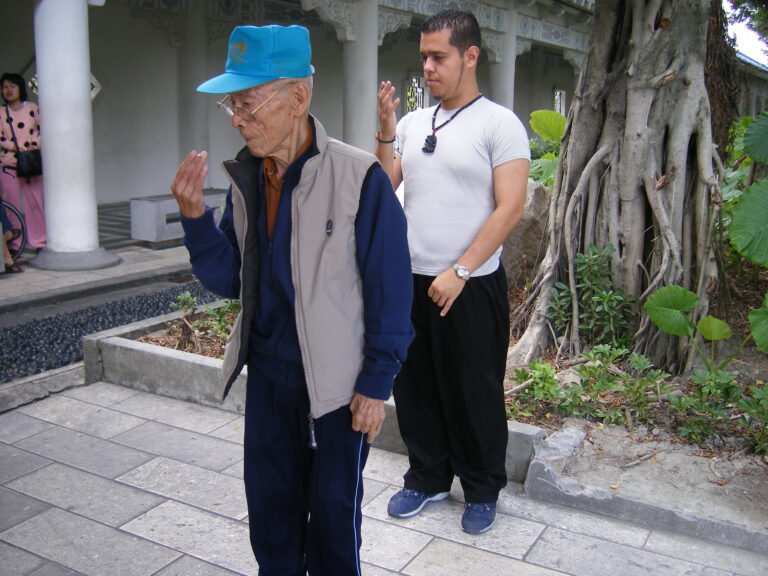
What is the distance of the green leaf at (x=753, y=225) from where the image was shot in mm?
3748

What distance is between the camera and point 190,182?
200 cm

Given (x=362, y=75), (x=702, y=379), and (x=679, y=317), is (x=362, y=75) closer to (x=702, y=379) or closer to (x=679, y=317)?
(x=679, y=317)

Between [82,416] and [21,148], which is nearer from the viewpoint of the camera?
[82,416]

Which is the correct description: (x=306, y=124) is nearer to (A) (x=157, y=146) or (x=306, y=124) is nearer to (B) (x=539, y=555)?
(B) (x=539, y=555)

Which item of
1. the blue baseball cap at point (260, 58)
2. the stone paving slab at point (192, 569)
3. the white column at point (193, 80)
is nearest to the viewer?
the blue baseball cap at point (260, 58)

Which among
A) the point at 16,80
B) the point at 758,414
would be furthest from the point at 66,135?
the point at 758,414

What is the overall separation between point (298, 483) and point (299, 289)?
0.57 metres

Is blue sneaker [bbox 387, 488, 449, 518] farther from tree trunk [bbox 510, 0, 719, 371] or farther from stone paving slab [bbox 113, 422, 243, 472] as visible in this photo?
tree trunk [bbox 510, 0, 719, 371]

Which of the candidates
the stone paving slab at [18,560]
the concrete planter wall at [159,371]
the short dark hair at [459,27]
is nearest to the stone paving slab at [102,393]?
the concrete planter wall at [159,371]

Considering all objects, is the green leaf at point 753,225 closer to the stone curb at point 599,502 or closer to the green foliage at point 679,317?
the green foliage at point 679,317

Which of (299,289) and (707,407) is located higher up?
(299,289)

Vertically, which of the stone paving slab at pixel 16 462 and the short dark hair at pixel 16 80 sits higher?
the short dark hair at pixel 16 80

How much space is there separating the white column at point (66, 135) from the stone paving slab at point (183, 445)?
4.18m

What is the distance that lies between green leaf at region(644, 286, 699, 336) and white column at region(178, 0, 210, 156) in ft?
31.5
